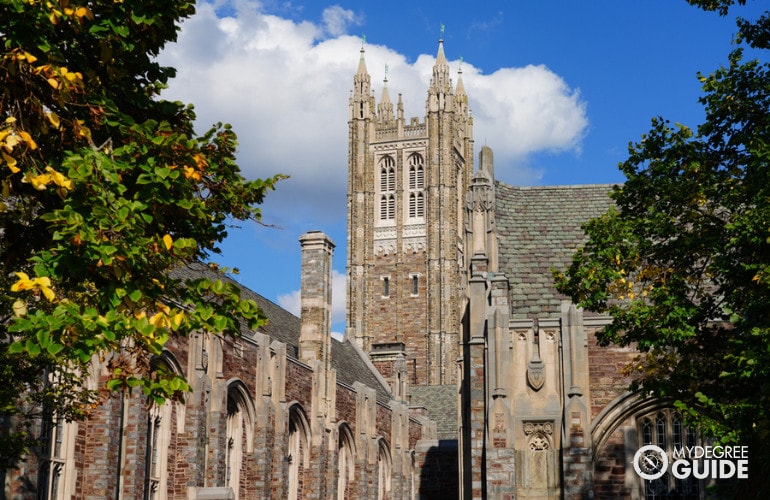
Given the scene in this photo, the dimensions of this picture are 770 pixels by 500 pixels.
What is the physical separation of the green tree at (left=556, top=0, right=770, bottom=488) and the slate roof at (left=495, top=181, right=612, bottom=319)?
6251mm

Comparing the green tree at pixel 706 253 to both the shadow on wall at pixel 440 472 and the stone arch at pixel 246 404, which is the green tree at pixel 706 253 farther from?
the shadow on wall at pixel 440 472

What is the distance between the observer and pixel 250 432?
36.2m

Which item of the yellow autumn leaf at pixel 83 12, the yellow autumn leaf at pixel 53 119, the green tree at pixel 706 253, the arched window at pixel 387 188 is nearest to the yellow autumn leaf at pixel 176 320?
the yellow autumn leaf at pixel 53 119

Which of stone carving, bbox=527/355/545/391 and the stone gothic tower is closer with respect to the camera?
stone carving, bbox=527/355/545/391

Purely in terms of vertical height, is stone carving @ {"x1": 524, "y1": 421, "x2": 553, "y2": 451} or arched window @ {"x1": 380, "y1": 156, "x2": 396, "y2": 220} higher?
arched window @ {"x1": 380, "y1": 156, "x2": 396, "y2": 220}

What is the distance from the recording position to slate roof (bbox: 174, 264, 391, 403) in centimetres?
4157

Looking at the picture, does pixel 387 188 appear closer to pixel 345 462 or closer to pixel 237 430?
pixel 345 462

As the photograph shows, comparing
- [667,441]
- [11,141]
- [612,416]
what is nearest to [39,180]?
[11,141]

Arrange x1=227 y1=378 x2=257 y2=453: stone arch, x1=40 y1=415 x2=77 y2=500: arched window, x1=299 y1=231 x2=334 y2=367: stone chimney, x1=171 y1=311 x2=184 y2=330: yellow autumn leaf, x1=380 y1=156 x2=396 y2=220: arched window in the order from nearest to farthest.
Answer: x1=171 y1=311 x2=184 y2=330: yellow autumn leaf < x1=40 y1=415 x2=77 y2=500: arched window < x1=227 y1=378 x2=257 y2=453: stone arch < x1=299 y1=231 x2=334 y2=367: stone chimney < x1=380 y1=156 x2=396 y2=220: arched window

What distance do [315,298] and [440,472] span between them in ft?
47.3

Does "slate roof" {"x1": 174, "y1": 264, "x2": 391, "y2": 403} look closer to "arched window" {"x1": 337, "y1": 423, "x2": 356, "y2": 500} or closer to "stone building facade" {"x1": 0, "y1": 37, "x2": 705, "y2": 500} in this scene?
"stone building facade" {"x1": 0, "y1": 37, "x2": 705, "y2": 500}

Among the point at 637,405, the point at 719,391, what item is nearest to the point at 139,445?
the point at 637,405

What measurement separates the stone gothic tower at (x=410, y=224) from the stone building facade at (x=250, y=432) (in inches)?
995

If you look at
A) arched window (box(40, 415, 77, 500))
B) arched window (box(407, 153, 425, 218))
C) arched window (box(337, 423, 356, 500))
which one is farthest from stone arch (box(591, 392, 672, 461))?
arched window (box(407, 153, 425, 218))
